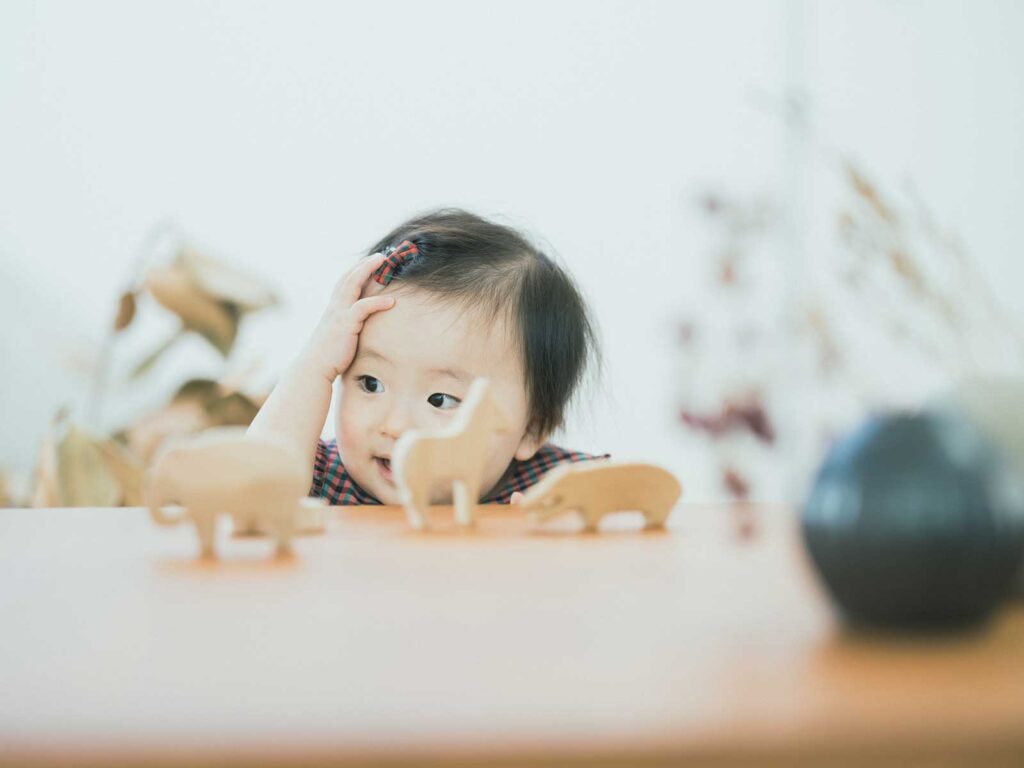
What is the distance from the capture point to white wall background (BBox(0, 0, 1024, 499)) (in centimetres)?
225

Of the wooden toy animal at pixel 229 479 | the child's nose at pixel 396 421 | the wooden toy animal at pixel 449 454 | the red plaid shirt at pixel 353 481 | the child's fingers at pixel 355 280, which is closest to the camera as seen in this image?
the wooden toy animal at pixel 229 479

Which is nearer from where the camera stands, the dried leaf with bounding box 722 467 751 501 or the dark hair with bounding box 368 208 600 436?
the dried leaf with bounding box 722 467 751 501

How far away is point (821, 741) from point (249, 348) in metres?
2.06

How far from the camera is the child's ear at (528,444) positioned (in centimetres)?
123

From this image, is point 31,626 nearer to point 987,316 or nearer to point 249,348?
point 987,316

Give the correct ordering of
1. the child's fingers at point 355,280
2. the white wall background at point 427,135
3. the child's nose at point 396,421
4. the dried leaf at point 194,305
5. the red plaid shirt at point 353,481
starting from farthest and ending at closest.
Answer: the white wall background at point 427,135 < the dried leaf at point 194,305 < the red plaid shirt at point 353,481 < the child's fingers at point 355,280 < the child's nose at point 396,421

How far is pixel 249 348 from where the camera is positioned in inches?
87.0

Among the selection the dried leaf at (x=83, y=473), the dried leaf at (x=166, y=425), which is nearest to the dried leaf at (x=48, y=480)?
the dried leaf at (x=83, y=473)

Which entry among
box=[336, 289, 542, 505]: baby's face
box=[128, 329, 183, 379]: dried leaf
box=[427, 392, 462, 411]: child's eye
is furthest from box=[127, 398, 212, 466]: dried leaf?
box=[427, 392, 462, 411]: child's eye

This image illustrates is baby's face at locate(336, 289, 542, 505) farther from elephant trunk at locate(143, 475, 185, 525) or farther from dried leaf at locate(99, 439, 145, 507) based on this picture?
dried leaf at locate(99, 439, 145, 507)

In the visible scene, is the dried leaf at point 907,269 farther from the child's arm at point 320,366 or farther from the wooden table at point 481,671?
the child's arm at point 320,366

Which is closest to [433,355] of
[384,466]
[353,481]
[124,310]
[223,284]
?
[384,466]

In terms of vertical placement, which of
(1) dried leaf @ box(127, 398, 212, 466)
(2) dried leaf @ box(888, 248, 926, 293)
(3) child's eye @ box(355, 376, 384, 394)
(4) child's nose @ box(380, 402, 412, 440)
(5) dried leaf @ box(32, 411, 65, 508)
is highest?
(2) dried leaf @ box(888, 248, 926, 293)

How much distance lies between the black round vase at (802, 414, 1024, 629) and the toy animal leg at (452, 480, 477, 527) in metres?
0.41
